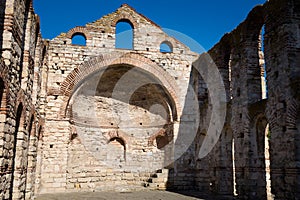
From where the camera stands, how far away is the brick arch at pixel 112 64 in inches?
534

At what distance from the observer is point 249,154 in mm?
10562

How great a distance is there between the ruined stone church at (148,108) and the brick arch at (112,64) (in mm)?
45

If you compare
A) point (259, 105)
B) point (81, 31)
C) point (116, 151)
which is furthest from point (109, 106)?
point (259, 105)

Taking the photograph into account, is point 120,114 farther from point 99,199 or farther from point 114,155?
point 99,199

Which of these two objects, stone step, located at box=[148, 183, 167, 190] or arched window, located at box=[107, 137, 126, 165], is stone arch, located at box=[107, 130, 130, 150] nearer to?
arched window, located at box=[107, 137, 126, 165]

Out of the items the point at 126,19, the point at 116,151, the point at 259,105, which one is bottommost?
the point at 116,151

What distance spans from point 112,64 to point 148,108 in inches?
146

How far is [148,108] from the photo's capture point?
1700 centimetres

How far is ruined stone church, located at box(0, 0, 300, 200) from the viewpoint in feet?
28.1

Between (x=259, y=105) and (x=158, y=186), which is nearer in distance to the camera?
(x=259, y=105)

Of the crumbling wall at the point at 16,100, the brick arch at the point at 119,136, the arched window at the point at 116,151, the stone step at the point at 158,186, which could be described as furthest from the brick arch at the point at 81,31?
the stone step at the point at 158,186

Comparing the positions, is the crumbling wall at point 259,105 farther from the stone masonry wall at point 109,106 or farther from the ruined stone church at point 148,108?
the stone masonry wall at point 109,106

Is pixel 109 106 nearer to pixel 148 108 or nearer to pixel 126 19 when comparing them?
pixel 148 108

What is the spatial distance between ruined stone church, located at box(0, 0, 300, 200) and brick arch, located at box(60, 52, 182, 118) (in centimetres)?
5
